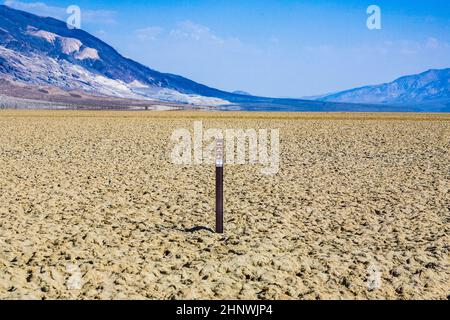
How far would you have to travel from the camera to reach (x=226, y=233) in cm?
787

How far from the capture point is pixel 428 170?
48.4 feet

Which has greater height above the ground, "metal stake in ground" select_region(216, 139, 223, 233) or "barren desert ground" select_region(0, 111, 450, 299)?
"metal stake in ground" select_region(216, 139, 223, 233)

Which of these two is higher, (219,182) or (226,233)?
(219,182)

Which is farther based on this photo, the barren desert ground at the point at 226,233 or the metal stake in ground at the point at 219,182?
the metal stake in ground at the point at 219,182

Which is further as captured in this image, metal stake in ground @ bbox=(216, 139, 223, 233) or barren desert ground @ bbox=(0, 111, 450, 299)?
metal stake in ground @ bbox=(216, 139, 223, 233)

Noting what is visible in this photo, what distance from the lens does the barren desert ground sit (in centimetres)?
576

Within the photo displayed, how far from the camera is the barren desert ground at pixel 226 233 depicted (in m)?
5.76

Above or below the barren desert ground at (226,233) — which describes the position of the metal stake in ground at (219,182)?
above

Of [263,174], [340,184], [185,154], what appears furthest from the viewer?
[185,154]

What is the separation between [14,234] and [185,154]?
11581mm

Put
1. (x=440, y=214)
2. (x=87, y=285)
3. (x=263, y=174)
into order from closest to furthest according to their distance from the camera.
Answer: (x=87, y=285)
(x=440, y=214)
(x=263, y=174)

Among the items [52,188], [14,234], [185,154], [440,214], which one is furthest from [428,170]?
[14,234]

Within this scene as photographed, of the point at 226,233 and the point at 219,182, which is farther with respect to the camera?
the point at 226,233
